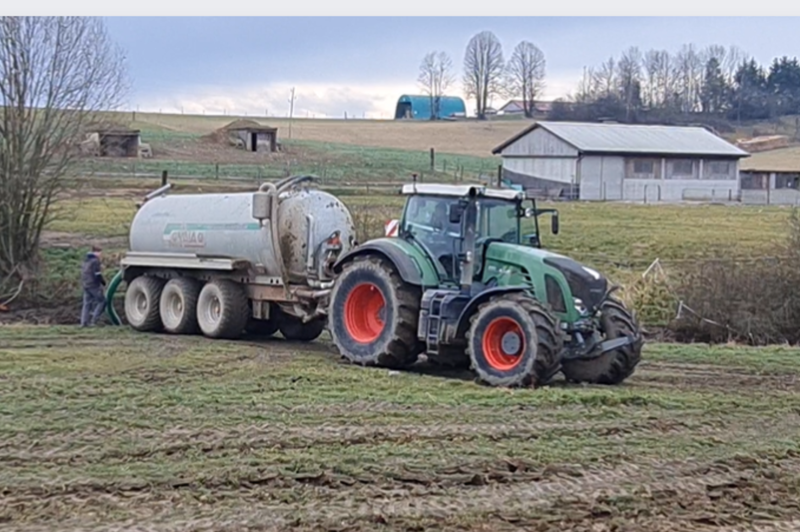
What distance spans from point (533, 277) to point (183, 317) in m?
6.82

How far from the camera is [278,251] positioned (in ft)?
53.2

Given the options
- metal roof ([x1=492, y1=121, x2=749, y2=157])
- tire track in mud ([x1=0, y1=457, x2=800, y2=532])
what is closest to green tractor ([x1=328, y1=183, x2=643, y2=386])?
tire track in mud ([x1=0, y1=457, x2=800, y2=532])

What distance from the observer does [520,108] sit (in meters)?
111

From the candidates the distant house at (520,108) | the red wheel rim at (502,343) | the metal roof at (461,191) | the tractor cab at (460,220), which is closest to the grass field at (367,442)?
the red wheel rim at (502,343)

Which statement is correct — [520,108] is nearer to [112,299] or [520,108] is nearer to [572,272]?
[112,299]

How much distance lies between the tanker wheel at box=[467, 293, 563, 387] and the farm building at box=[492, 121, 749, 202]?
42800 mm

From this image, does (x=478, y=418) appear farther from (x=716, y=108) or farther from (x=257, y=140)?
(x=716, y=108)

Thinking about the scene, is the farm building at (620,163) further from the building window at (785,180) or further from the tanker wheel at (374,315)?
the tanker wheel at (374,315)

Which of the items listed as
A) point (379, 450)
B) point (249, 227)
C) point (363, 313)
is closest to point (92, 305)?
point (249, 227)

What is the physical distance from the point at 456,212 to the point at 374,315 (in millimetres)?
1916

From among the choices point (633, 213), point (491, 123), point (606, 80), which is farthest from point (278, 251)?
point (606, 80)

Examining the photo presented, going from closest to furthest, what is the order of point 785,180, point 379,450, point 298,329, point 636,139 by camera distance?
point 379,450, point 298,329, point 636,139, point 785,180

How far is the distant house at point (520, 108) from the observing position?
4122 inches

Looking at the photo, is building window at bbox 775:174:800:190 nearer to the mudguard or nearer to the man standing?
the man standing
